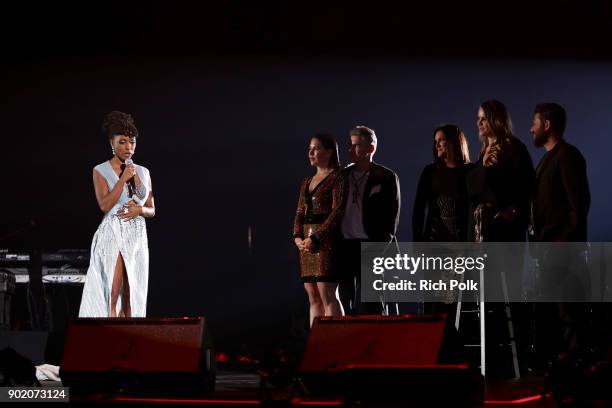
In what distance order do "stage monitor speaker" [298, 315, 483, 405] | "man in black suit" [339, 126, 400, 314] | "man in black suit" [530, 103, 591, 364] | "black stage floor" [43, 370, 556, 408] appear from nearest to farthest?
"stage monitor speaker" [298, 315, 483, 405]
"black stage floor" [43, 370, 556, 408]
"man in black suit" [530, 103, 591, 364]
"man in black suit" [339, 126, 400, 314]

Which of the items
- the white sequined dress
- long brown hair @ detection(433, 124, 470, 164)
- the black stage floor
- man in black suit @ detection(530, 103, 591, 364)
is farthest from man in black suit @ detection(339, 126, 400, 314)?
the white sequined dress

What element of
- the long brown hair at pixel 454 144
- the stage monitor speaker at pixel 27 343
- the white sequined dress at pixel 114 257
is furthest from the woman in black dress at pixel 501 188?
the stage monitor speaker at pixel 27 343

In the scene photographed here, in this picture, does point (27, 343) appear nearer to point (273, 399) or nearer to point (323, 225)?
point (323, 225)

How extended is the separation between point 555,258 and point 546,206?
0.96 ft

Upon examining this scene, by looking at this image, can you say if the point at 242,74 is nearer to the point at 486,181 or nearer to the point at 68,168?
the point at 68,168

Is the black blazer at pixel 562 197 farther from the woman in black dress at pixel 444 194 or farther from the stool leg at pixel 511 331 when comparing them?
the woman in black dress at pixel 444 194

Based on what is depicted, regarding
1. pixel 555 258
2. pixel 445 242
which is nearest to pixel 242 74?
pixel 445 242

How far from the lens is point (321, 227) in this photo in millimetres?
5367

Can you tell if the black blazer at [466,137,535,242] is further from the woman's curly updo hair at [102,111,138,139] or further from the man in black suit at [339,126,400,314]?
the woman's curly updo hair at [102,111,138,139]

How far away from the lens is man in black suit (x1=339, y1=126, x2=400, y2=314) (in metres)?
5.47

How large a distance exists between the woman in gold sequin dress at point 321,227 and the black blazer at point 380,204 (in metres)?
0.15

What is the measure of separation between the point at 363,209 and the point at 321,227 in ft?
1.02

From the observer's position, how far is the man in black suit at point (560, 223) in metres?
4.99

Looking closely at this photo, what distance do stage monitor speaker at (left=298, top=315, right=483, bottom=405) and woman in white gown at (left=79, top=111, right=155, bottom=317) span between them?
6.44 feet
